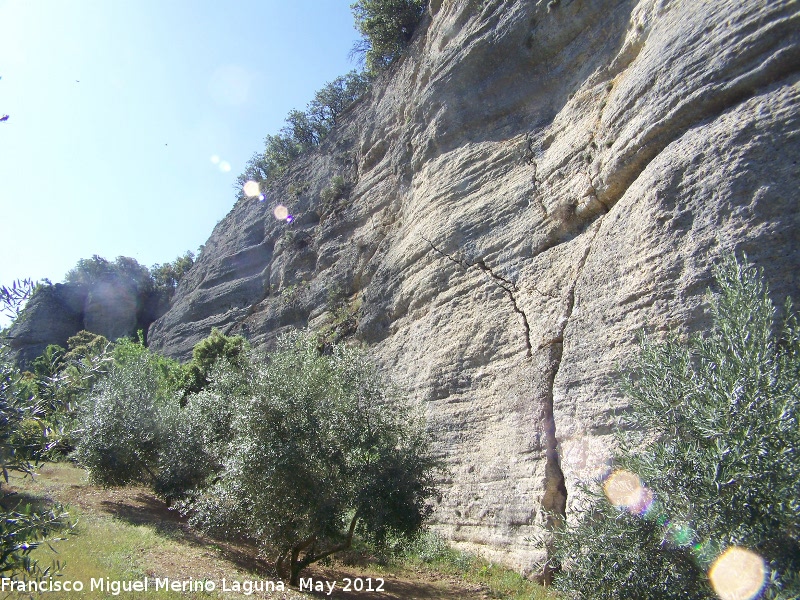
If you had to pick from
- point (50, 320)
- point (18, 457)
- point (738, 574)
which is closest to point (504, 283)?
point (738, 574)

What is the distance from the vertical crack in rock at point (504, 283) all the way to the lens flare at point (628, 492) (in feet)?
15.5

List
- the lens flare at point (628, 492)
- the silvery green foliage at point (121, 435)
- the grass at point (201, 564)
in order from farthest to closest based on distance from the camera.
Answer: the silvery green foliage at point (121, 435) < the grass at point (201, 564) < the lens flare at point (628, 492)

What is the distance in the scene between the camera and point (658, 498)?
5203mm

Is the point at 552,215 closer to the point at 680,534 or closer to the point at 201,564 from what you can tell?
the point at 680,534

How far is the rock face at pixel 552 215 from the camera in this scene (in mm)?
8102

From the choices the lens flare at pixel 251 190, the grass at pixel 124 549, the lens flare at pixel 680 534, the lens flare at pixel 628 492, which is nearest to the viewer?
the lens flare at pixel 680 534

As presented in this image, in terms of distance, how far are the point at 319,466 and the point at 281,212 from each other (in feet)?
71.8

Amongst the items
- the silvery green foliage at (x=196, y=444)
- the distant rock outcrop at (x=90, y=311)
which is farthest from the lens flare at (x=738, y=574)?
the distant rock outcrop at (x=90, y=311)

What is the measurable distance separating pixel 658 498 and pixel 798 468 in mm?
1238

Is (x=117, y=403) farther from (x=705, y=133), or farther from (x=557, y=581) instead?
(x=705, y=133)

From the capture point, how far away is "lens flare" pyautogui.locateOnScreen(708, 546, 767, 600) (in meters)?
4.30

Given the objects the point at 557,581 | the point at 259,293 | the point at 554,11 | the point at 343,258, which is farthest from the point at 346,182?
the point at 557,581

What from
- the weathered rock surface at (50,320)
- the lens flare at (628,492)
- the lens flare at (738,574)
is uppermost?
the weathered rock surface at (50,320)

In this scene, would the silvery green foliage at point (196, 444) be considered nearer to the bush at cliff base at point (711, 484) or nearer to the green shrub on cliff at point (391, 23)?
the bush at cliff base at point (711, 484)
